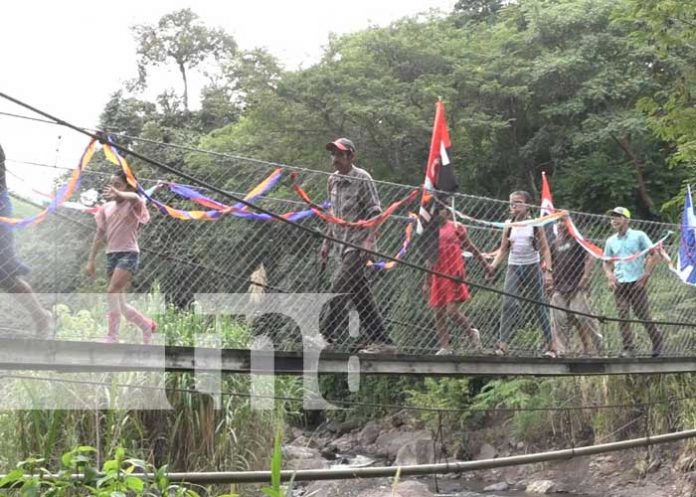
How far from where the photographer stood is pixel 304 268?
434cm

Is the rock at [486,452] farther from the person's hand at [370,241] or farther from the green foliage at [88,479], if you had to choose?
the green foliage at [88,479]

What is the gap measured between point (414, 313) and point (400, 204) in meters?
0.77

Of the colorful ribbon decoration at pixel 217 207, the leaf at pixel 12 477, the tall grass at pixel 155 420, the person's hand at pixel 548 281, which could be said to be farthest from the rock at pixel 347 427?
the leaf at pixel 12 477

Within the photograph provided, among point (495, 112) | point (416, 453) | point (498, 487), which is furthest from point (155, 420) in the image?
point (495, 112)

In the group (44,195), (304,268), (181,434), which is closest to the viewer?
(44,195)

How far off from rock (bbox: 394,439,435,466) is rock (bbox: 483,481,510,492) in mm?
1014

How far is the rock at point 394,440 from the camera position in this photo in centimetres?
1182

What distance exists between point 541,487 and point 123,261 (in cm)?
703

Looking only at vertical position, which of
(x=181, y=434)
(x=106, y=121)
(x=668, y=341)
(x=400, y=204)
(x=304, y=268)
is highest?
(x=106, y=121)

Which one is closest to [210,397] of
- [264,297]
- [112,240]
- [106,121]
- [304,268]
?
[264,297]

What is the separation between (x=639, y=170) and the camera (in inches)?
493

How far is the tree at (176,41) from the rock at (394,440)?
12.6 m

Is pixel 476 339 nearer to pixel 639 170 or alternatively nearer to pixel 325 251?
pixel 325 251

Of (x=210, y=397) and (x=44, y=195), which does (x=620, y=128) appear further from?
(x=44, y=195)
